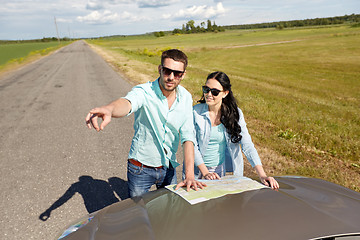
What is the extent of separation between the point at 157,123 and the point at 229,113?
3.49ft

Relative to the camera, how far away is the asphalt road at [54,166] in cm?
319

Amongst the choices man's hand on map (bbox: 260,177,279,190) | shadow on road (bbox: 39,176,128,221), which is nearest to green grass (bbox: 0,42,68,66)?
shadow on road (bbox: 39,176,128,221)

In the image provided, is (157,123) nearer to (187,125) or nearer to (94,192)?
(187,125)


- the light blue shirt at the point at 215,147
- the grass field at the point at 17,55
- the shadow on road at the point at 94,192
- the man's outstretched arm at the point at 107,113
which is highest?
the grass field at the point at 17,55

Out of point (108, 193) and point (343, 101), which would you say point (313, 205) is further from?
point (343, 101)

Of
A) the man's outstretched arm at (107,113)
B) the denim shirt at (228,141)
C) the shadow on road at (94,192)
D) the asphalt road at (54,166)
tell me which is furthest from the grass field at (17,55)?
the man's outstretched arm at (107,113)

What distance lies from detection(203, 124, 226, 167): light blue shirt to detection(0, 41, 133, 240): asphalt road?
5.22 feet

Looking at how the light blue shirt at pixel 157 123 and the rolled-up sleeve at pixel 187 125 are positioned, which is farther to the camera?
the rolled-up sleeve at pixel 187 125

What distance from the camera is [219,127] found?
109 inches

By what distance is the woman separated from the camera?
2695 millimetres

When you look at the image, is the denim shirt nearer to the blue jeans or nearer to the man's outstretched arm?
the blue jeans

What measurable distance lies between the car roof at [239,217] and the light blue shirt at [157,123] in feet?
1.23

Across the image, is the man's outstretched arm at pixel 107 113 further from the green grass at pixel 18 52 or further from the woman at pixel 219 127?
the green grass at pixel 18 52

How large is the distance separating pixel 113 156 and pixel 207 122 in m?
2.80
